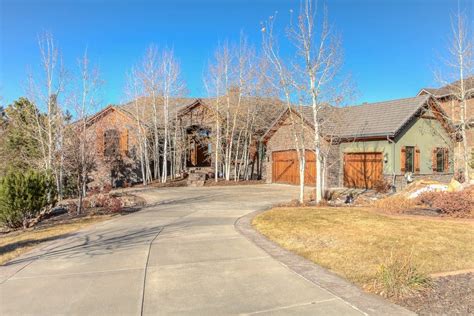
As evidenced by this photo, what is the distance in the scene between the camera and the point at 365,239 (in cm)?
764

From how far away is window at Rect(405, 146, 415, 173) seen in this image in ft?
69.9

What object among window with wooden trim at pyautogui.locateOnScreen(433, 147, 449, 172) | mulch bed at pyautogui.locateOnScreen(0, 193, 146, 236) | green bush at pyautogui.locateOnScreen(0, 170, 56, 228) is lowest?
mulch bed at pyautogui.locateOnScreen(0, 193, 146, 236)

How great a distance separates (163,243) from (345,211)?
6.63 meters

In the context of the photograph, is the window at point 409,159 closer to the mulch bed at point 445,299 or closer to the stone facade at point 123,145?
the mulch bed at point 445,299

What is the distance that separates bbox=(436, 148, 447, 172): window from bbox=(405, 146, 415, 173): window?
2858 mm

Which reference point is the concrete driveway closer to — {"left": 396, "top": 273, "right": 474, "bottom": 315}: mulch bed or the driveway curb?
the driveway curb

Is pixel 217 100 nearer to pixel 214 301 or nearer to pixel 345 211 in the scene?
pixel 345 211

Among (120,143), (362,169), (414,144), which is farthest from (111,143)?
(414,144)

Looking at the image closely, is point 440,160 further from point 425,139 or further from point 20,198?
point 20,198

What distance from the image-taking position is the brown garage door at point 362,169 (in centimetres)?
2122

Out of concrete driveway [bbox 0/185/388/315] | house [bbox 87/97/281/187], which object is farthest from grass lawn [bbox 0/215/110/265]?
house [bbox 87/97/281/187]

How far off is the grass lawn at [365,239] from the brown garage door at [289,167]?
12837 mm

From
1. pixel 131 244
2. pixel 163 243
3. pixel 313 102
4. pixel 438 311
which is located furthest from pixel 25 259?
pixel 313 102

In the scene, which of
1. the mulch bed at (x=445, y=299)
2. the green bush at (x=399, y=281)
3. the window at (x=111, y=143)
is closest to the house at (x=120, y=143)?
the window at (x=111, y=143)
